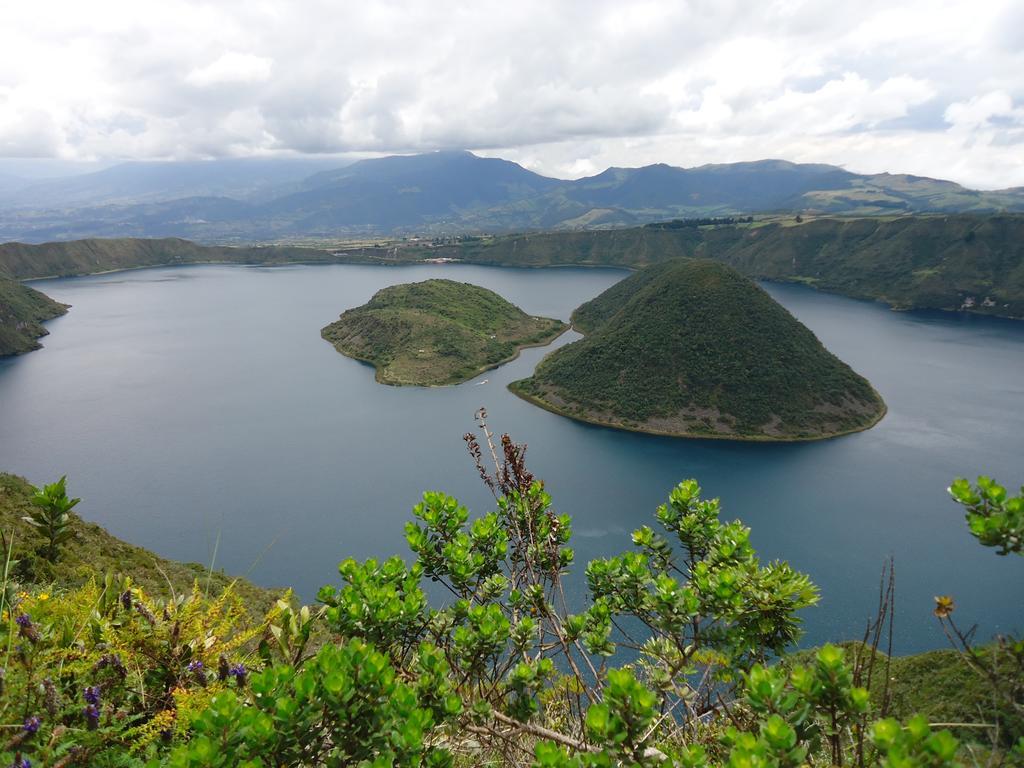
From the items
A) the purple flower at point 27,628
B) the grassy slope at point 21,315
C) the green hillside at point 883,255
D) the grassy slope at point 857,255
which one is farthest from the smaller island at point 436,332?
the grassy slope at point 857,255

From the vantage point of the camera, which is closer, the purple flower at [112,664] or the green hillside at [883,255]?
the purple flower at [112,664]

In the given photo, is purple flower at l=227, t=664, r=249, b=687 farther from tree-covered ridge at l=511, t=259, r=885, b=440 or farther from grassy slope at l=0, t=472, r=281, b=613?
tree-covered ridge at l=511, t=259, r=885, b=440

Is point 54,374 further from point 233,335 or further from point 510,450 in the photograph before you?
point 510,450

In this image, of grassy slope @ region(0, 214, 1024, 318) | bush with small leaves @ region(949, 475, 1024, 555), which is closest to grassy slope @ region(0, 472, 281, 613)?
bush with small leaves @ region(949, 475, 1024, 555)

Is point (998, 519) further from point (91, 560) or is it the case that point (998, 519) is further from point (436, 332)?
point (436, 332)

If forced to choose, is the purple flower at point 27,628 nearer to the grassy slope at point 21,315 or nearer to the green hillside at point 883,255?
the grassy slope at point 21,315
